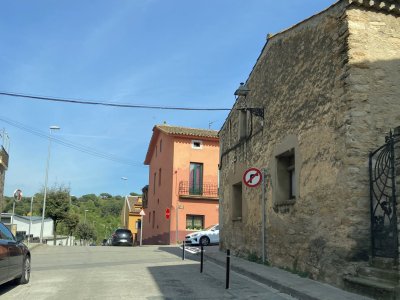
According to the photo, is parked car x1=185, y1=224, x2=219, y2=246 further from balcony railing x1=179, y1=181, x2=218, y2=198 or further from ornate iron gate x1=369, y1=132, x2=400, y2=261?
ornate iron gate x1=369, y1=132, x2=400, y2=261

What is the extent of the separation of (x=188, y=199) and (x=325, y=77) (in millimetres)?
24671

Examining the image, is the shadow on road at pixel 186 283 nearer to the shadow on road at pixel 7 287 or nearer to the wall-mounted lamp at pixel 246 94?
the shadow on road at pixel 7 287

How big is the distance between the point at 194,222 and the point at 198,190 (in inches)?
99.4

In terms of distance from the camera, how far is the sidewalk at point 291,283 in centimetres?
800

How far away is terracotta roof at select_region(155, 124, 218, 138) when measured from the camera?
35.0 metres

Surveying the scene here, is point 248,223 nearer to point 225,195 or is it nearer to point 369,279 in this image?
point 225,195

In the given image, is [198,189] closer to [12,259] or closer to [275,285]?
[275,285]

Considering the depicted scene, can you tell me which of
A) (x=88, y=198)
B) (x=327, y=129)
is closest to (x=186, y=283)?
(x=327, y=129)

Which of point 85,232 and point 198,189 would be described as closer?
point 198,189

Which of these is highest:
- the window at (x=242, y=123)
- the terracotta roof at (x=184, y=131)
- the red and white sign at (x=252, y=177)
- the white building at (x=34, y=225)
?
the terracotta roof at (x=184, y=131)

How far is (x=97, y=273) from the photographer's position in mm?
A: 12398

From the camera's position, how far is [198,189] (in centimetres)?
3484

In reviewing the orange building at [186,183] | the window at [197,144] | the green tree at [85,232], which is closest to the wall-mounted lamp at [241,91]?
the orange building at [186,183]

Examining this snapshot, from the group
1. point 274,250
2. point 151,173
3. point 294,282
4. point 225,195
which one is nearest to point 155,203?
point 151,173
